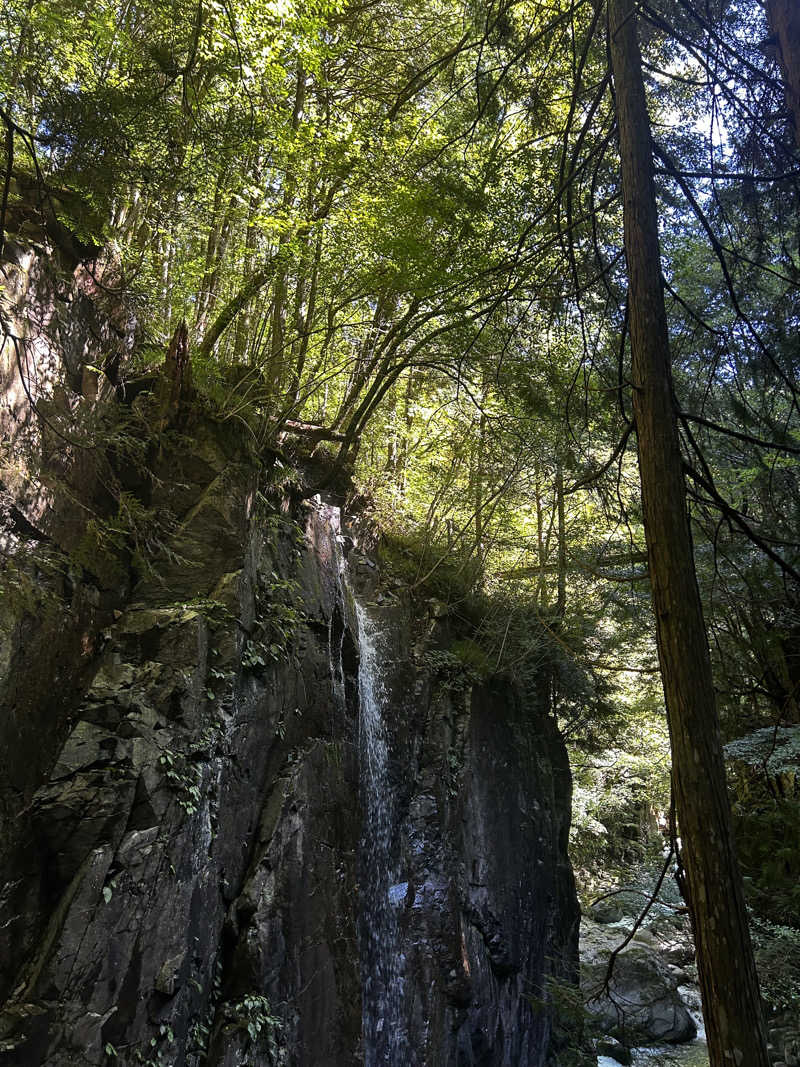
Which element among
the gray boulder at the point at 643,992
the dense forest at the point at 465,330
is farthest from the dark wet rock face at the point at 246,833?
the gray boulder at the point at 643,992

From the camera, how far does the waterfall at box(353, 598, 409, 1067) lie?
676 centimetres

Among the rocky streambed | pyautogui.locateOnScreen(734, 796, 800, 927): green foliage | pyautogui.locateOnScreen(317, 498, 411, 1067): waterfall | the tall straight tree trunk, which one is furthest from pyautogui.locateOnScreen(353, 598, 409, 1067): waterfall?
the tall straight tree trunk

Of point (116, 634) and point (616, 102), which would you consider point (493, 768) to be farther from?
point (616, 102)

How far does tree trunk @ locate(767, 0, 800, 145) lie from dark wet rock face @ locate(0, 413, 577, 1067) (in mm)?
5116

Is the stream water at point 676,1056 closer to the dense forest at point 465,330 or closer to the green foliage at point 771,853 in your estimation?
the dense forest at point 465,330

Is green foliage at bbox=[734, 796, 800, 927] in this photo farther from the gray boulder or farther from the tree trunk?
the tree trunk

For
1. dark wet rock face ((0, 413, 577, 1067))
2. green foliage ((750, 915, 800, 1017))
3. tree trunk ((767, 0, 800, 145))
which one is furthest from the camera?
green foliage ((750, 915, 800, 1017))

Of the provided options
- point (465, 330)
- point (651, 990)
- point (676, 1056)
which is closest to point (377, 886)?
point (465, 330)

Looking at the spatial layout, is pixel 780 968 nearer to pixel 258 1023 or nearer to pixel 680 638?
pixel 258 1023

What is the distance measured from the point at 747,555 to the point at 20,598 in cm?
808

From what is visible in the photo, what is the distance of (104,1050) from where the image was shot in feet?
13.4

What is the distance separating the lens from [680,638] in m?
2.42

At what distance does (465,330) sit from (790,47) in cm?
535

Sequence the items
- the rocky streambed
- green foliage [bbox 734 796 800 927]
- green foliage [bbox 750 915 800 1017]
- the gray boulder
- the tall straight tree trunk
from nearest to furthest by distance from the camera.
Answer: the tall straight tree trunk, green foliage [bbox 750 915 800 1017], green foliage [bbox 734 796 800 927], the rocky streambed, the gray boulder
